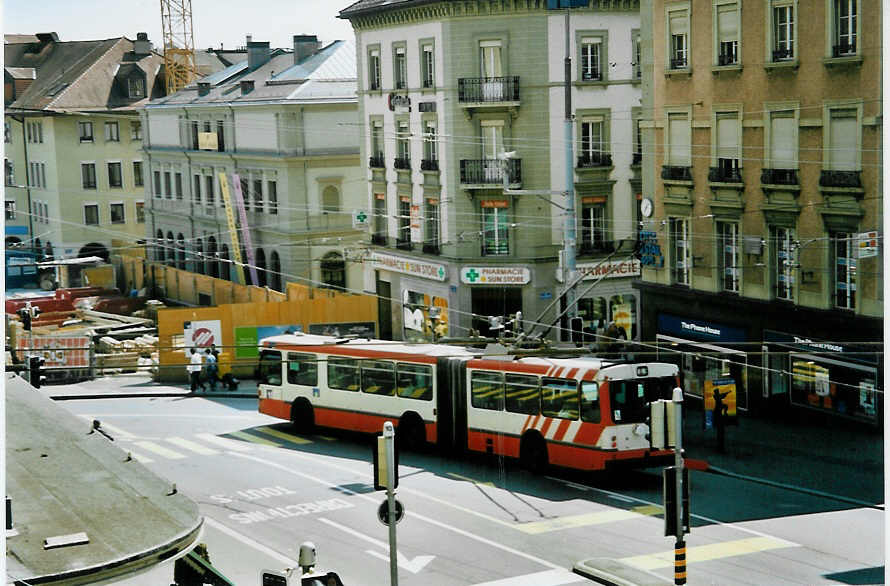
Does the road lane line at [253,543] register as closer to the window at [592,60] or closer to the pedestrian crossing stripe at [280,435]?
the pedestrian crossing stripe at [280,435]

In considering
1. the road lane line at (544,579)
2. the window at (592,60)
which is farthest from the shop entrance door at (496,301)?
the road lane line at (544,579)

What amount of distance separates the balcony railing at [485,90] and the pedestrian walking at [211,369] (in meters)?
1.68

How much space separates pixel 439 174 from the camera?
5.99 meters

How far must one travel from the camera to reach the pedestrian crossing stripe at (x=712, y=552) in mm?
5688

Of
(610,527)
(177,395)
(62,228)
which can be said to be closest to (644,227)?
(610,527)

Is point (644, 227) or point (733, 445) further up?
point (644, 227)

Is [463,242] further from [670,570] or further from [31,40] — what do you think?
[31,40]

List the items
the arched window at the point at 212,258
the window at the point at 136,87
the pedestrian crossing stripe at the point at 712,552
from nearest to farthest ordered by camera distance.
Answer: the pedestrian crossing stripe at the point at 712,552, the window at the point at 136,87, the arched window at the point at 212,258

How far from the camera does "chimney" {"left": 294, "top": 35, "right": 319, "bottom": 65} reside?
5964 mm

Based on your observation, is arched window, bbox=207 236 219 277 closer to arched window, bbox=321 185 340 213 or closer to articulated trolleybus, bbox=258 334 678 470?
articulated trolleybus, bbox=258 334 678 470

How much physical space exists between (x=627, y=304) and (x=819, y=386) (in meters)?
1.12

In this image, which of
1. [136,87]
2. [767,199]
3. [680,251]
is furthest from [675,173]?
[136,87]

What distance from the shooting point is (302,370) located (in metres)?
6.04

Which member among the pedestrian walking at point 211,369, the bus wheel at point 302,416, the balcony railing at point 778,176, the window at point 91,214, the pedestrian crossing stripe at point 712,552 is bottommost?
the pedestrian crossing stripe at point 712,552
